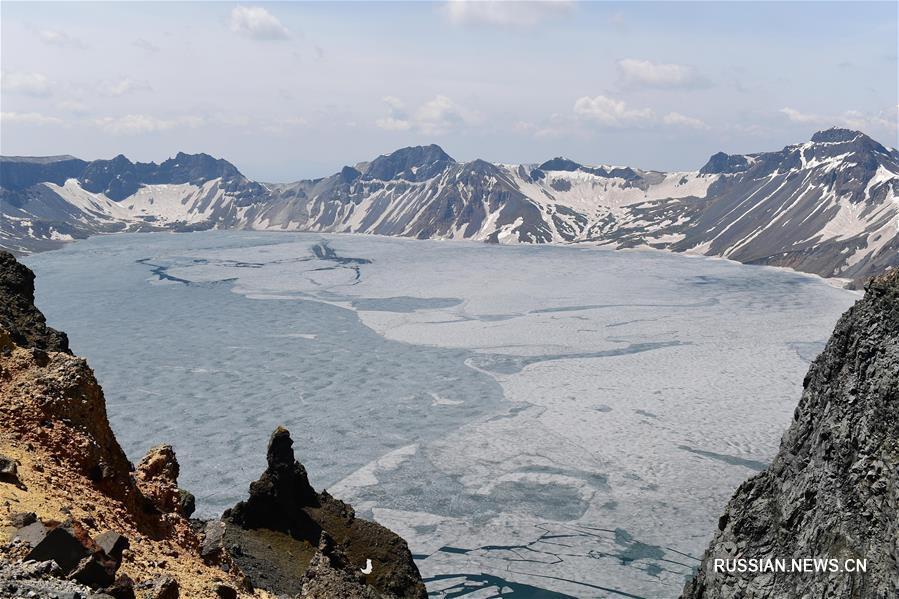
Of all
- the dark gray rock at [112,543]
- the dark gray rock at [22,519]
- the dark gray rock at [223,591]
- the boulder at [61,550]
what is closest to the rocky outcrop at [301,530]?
the dark gray rock at [223,591]

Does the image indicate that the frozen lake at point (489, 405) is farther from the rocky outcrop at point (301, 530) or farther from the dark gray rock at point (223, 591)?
the dark gray rock at point (223, 591)

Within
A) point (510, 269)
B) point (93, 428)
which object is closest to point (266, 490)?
point (93, 428)

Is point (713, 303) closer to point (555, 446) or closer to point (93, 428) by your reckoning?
point (555, 446)

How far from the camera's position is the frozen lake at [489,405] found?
40.8 m

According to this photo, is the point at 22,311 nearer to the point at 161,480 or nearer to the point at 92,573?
the point at 161,480

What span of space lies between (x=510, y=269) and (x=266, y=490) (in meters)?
161

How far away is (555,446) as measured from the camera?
181 ft

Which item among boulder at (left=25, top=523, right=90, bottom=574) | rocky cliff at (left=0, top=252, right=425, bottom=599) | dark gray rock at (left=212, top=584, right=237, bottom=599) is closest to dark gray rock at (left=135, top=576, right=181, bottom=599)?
rocky cliff at (left=0, top=252, right=425, bottom=599)

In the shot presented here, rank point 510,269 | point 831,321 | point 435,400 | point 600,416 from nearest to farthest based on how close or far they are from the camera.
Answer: point 600,416, point 435,400, point 831,321, point 510,269

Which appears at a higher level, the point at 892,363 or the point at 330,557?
the point at 892,363

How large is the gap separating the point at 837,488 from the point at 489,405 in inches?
1938

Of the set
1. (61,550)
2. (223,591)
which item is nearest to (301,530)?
(223,591)

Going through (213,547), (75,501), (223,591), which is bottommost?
(213,547)

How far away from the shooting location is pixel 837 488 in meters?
18.4
